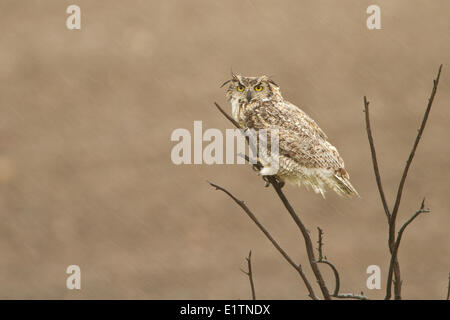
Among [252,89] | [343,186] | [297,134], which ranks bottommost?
[343,186]

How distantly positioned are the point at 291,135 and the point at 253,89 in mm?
354

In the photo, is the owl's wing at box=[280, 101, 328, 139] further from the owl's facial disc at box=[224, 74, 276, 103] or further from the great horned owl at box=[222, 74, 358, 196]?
the owl's facial disc at box=[224, 74, 276, 103]

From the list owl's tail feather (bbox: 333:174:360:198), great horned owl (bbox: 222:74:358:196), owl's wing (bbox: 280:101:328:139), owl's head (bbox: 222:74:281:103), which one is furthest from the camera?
owl's head (bbox: 222:74:281:103)

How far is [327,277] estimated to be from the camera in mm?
7734

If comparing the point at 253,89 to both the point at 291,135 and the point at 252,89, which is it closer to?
the point at 252,89

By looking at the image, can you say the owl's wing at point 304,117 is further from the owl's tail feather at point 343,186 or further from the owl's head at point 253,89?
the owl's tail feather at point 343,186

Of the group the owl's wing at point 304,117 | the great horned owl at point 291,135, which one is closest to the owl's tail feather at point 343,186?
the great horned owl at point 291,135

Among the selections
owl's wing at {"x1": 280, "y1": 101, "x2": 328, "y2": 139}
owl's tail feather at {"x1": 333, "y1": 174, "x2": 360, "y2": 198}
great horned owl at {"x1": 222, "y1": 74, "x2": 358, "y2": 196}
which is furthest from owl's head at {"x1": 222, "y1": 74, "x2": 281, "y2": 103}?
owl's tail feather at {"x1": 333, "y1": 174, "x2": 360, "y2": 198}

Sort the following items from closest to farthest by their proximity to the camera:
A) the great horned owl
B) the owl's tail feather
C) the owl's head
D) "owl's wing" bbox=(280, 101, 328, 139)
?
the owl's tail feather
the great horned owl
"owl's wing" bbox=(280, 101, 328, 139)
the owl's head

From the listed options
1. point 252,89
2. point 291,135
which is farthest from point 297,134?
point 252,89

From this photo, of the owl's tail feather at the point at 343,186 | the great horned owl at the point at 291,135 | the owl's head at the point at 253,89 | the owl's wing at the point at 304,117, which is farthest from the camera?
the owl's head at the point at 253,89

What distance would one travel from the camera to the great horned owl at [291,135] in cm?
237

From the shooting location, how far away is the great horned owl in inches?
93.3

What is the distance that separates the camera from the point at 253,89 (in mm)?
2902
